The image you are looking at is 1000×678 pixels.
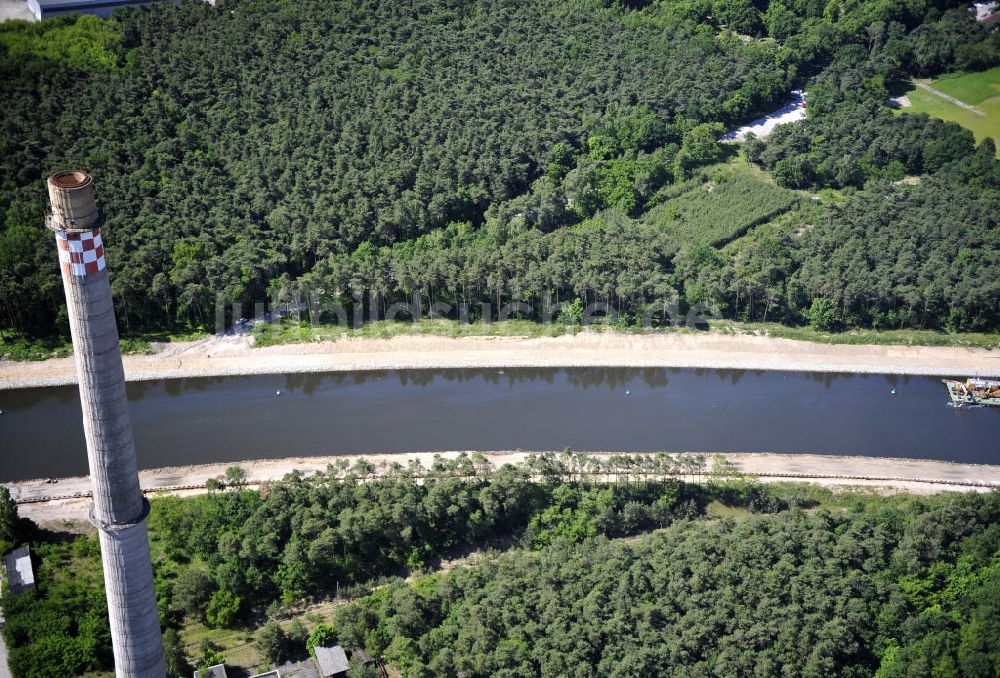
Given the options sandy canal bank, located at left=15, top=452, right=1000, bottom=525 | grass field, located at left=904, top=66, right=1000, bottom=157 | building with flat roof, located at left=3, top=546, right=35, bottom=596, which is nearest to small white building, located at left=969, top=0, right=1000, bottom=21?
grass field, located at left=904, top=66, right=1000, bottom=157

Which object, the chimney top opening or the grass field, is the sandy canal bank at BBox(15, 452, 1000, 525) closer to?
the chimney top opening

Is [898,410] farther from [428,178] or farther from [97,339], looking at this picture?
[97,339]

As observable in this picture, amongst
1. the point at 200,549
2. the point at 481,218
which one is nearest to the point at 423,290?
the point at 481,218

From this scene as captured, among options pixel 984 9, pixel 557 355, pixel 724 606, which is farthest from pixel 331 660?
pixel 984 9

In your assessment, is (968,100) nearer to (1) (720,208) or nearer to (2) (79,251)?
(1) (720,208)

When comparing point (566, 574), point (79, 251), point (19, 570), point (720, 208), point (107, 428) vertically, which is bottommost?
point (566, 574)
